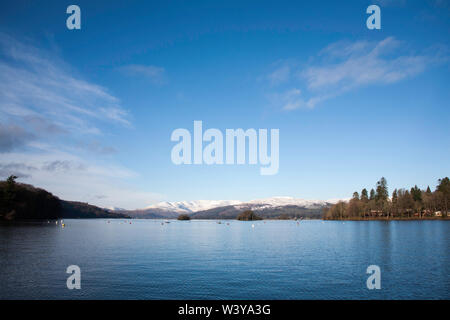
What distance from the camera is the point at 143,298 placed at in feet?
105

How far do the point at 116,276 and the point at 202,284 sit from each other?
42.6 ft

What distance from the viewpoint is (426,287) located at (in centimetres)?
3747

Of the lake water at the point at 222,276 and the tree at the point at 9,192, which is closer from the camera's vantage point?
the lake water at the point at 222,276

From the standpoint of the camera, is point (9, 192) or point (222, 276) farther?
point (9, 192)

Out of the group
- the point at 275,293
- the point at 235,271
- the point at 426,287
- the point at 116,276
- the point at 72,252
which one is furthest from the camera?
the point at 72,252

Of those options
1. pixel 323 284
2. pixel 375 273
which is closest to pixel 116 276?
pixel 323 284

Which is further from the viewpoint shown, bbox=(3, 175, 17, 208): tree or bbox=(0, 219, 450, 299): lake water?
bbox=(3, 175, 17, 208): tree
